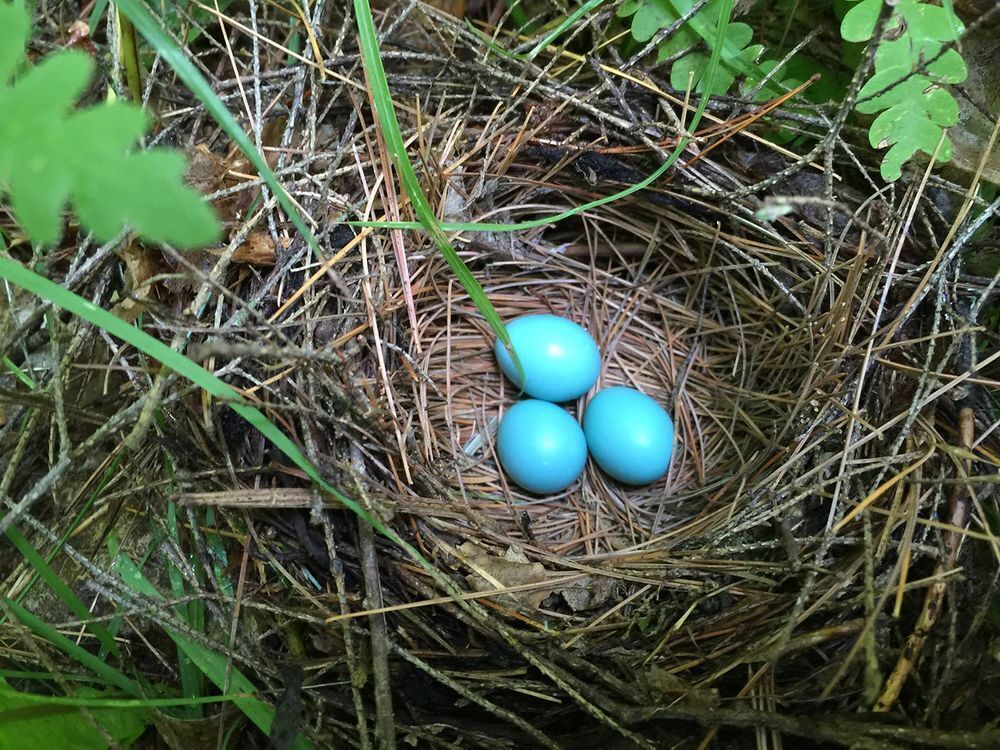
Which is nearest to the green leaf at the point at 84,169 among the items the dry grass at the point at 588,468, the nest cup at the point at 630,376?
the dry grass at the point at 588,468

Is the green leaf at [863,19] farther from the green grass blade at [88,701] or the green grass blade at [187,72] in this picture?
the green grass blade at [88,701]

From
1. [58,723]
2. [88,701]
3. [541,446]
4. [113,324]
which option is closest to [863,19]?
[541,446]

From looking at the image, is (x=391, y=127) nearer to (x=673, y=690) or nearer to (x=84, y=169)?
(x=84, y=169)

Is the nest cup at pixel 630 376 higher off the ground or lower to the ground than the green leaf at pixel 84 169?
lower

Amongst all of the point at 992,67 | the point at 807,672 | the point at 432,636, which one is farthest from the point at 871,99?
the point at 432,636

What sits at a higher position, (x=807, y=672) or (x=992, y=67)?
Result: (x=992, y=67)

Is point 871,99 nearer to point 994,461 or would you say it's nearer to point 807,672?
point 994,461
